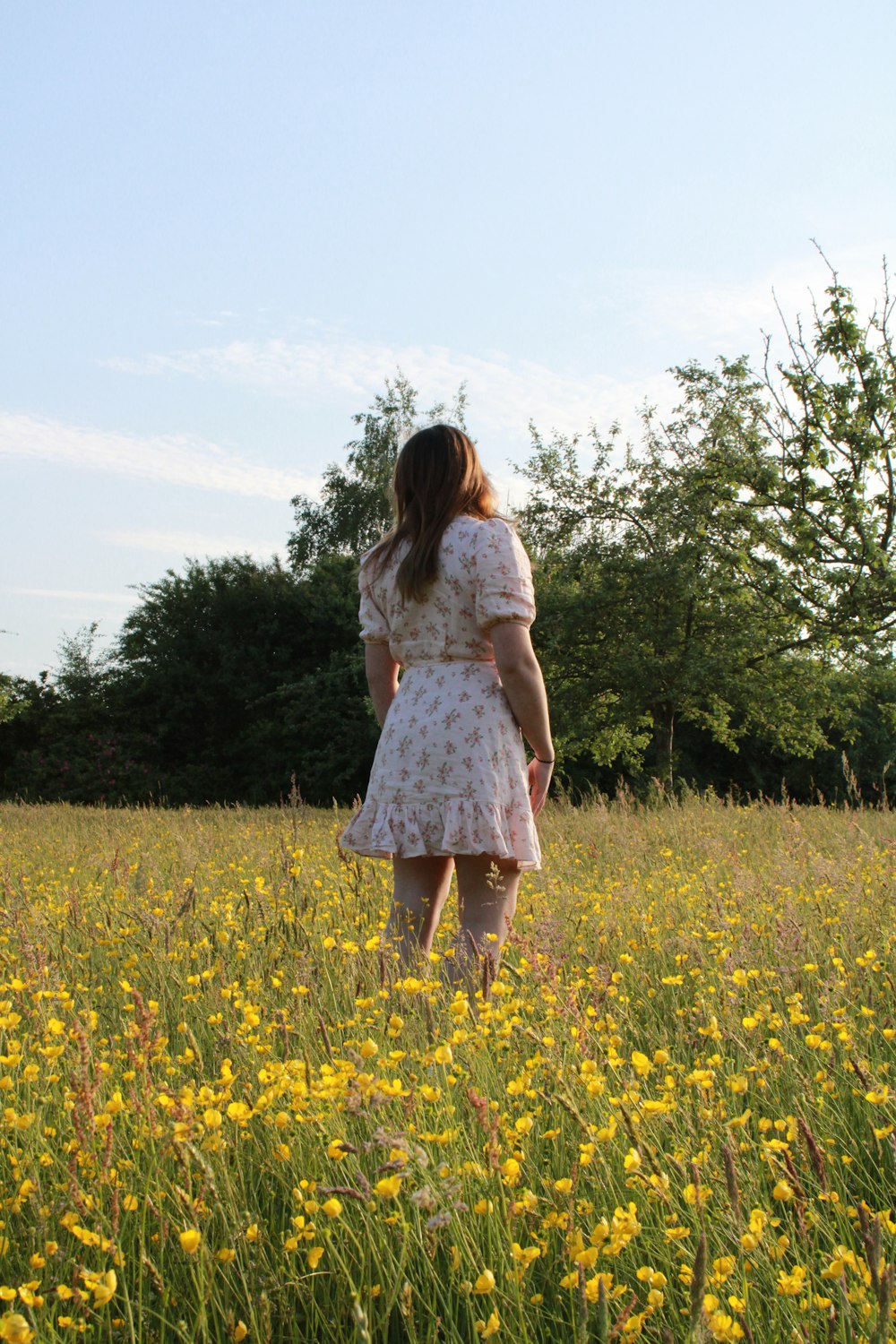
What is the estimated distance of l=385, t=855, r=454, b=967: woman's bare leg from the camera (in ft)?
11.1

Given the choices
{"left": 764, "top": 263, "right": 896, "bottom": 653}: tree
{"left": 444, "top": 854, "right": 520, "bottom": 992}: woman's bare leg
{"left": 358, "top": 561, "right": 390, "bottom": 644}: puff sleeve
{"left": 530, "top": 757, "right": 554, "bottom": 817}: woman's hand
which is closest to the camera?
{"left": 444, "top": 854, "right": 520, "bottom": 992}: woman's bare leg

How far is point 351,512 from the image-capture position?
109 feet

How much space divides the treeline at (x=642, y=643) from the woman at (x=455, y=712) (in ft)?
13.1

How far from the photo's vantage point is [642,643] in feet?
57.7

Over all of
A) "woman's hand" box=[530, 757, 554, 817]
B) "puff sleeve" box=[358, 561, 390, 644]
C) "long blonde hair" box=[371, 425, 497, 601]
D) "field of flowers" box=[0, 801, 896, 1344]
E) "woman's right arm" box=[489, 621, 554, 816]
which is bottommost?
"field of flowers" box=[0, 801, 896, 1344]

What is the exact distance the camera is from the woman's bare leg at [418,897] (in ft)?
11.1

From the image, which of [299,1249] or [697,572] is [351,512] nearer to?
[697,572]

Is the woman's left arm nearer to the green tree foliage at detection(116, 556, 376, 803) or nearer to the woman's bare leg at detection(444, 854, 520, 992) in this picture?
the woman's bare leg at detection(444, 854, 520, 992)

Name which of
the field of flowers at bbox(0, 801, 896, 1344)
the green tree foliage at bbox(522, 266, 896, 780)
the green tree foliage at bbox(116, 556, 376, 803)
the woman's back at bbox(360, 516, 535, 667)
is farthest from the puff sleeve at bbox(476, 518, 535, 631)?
the green tree foliage at bbox(116, 556, 376, 803)

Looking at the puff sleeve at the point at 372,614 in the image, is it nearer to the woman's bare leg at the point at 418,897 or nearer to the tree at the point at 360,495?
the woman's bare leg at the point at 418,897

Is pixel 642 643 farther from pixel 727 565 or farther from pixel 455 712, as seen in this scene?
pixel 455 712

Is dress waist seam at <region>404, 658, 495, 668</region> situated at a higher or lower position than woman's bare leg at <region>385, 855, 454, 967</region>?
higher

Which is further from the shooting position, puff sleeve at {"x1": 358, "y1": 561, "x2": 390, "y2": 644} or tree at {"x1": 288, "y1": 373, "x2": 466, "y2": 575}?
tree at {"x1": 288, "y1": 373, "x2": 466, "y2": 575}

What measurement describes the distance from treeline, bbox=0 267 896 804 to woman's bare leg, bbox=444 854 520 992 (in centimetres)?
394
